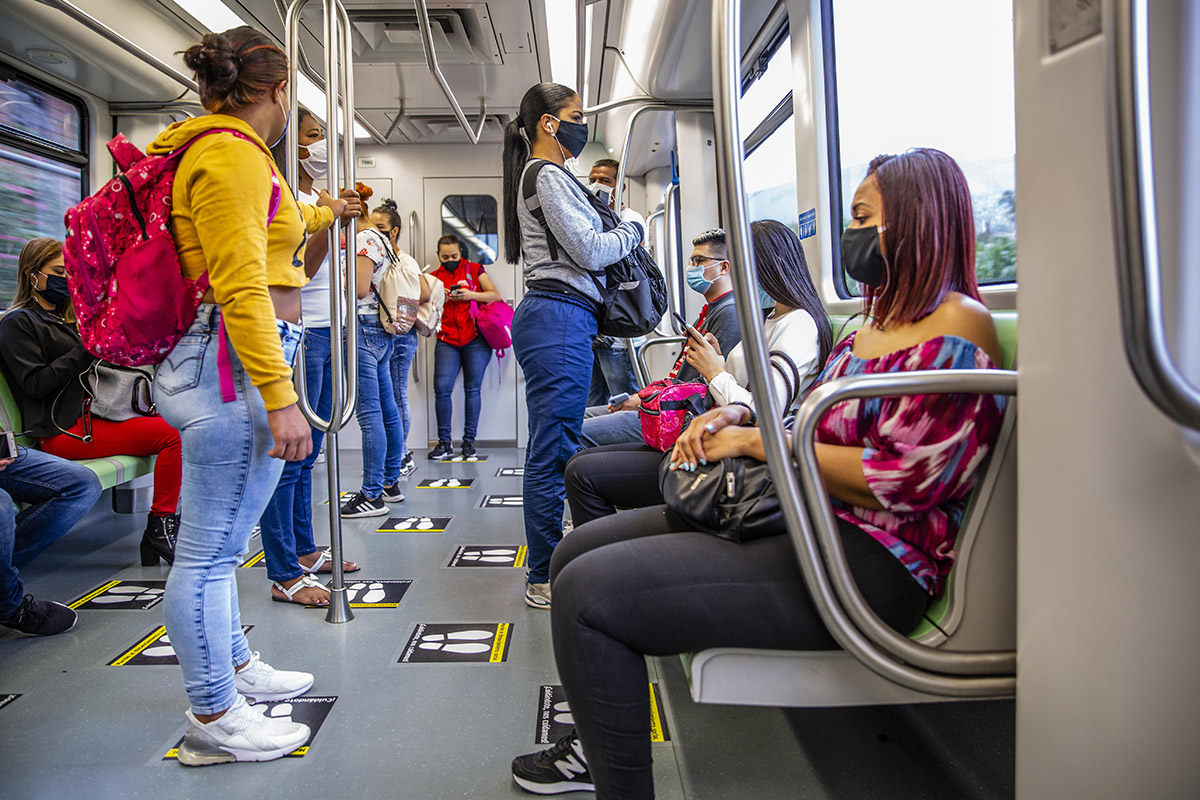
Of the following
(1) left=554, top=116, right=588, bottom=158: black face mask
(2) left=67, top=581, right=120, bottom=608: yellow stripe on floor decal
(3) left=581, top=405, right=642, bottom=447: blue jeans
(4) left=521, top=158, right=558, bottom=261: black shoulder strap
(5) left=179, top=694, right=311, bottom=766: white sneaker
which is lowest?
(5) left=179, top=694, right=311, bottom=766: white sneaker

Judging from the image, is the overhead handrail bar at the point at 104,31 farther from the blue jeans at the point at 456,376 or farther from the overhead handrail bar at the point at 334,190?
the blue jeans at the point at 456,376

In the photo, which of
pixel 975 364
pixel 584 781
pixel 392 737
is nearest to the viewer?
pixel 975 364

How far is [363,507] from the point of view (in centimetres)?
395

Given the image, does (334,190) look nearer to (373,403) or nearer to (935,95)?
(935,95)

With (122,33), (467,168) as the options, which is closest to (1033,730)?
(122,33)

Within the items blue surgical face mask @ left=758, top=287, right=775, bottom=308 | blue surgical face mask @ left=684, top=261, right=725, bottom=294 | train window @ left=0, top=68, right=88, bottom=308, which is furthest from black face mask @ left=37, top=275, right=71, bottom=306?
blue surgical face mask @ left=758, top=287, right=775, bottom=308

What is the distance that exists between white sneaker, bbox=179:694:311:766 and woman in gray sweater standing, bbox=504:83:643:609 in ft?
3.26

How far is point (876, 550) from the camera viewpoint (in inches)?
44.4

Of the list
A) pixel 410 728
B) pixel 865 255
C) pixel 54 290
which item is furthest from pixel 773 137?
pixel 54 290

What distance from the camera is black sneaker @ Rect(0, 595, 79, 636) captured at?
2330 millimetres

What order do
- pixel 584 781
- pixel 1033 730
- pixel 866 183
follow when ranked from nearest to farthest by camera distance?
1. pixel 1033 730
2. pixel 866 183
3. pixel 584 781

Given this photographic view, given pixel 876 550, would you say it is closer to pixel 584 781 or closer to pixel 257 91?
pixel 584 781

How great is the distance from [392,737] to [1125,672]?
144cm

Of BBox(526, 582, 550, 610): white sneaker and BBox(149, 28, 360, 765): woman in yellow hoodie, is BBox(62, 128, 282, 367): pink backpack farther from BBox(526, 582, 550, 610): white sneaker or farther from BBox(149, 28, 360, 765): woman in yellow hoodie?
BBox(526, 582, 550, 610): white sneaker
